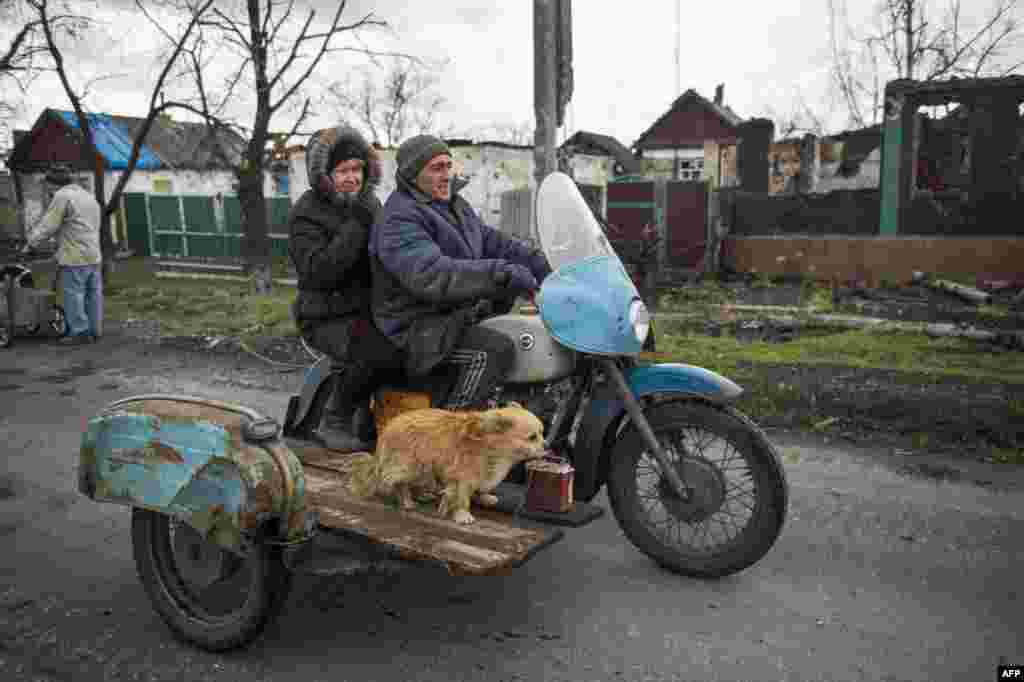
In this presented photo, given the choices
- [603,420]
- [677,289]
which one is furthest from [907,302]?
[603,420]

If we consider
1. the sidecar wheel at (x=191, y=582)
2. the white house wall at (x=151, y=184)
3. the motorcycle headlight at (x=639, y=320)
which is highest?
the white house wall at (x=151, y=184)

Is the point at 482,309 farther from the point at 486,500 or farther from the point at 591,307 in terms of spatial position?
the point at 486,500

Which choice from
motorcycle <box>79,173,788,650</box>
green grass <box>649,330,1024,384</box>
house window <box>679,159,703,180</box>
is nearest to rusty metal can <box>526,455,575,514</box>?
motorcycle <box>79,173,788,650</box>

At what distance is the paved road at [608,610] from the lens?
293 centimetres

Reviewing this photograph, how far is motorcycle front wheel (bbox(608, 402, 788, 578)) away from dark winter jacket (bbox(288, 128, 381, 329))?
1565 mm

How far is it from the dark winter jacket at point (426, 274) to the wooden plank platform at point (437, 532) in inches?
27.3

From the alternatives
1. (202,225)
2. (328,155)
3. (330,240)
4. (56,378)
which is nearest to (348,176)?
(328,155)

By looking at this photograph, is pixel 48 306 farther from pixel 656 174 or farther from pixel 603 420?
pixel 656 174

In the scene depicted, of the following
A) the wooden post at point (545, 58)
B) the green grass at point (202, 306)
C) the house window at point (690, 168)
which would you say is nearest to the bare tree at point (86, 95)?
the green grass at point (202, 306)

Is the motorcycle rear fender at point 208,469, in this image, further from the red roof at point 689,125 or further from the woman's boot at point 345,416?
the red roof at point 689,125

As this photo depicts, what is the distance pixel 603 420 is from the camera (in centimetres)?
352

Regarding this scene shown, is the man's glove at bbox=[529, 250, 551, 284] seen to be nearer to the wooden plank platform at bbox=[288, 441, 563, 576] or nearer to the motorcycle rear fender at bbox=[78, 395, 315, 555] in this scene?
the wooden plank platform at bbox=[288, 441, 563, 576]

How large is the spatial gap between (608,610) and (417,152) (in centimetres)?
217

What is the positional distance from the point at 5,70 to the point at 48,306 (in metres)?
7.99
